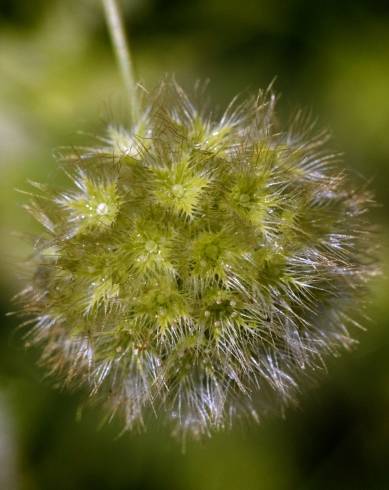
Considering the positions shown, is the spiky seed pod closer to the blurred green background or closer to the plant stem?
the plant stem

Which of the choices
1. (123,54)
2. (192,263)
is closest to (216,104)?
(123,54)

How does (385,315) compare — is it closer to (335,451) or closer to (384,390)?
(384,390)

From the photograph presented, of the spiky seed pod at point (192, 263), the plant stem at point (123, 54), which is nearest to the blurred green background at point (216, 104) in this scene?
the plant stem at point (123, 54)

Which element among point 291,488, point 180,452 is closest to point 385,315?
point 291,488

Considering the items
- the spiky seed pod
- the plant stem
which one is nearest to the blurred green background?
the plant stem

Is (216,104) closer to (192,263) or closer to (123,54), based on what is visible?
Answer: (123,54)

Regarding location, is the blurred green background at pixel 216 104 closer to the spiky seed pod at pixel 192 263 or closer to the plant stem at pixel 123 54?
the plant stem at pixel 123 54
